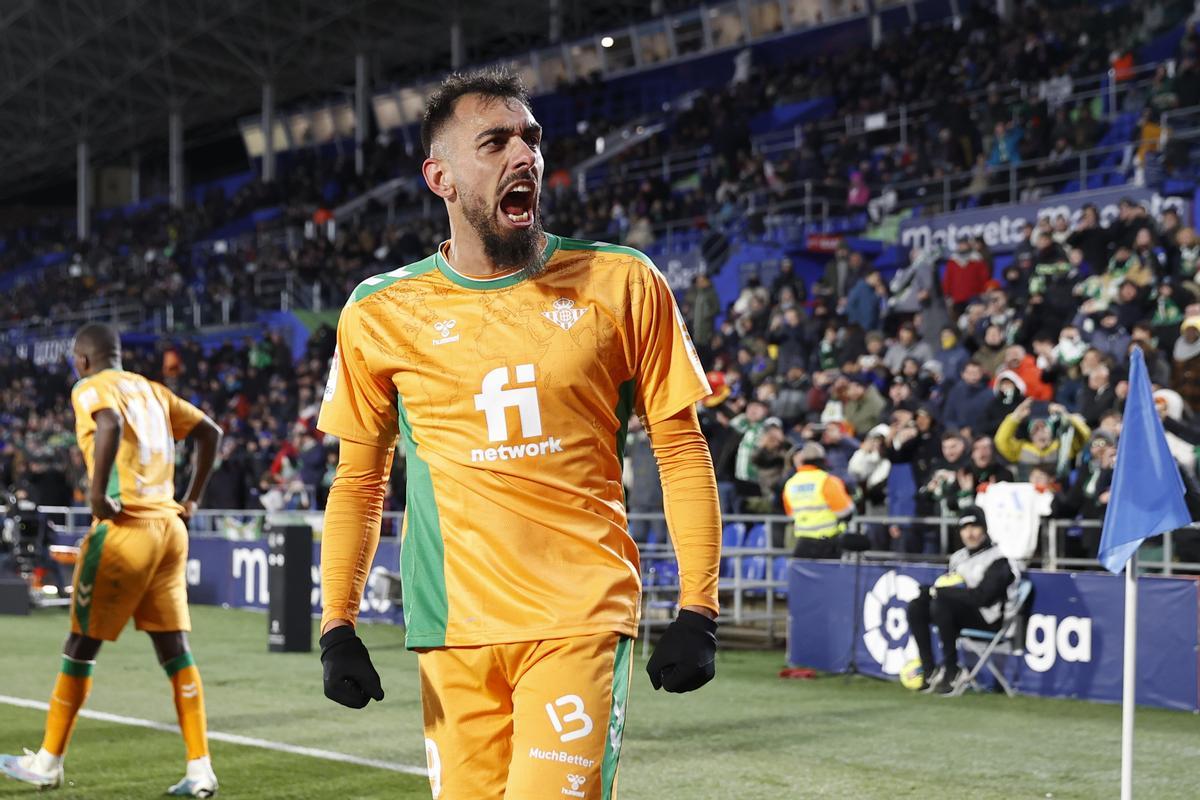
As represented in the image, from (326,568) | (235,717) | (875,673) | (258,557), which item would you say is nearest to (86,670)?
(235,717)

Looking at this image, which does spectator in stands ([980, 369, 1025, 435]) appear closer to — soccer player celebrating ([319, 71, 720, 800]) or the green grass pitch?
the green grass pitch

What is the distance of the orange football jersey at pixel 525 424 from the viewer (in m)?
3.35

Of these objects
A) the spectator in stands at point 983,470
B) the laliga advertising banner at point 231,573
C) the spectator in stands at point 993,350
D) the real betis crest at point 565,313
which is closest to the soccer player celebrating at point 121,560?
the real betis crest at point 565,313

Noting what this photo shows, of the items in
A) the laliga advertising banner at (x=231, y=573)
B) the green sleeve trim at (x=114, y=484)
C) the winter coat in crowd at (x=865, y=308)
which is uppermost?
the winter coat in crowd at (x=865, y=308)

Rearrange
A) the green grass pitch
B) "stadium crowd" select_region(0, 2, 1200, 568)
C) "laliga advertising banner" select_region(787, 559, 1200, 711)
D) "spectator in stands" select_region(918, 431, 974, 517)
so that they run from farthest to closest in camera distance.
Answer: "stadium crowd" select_region(0, 2, 1200, 568) < "spectator in stands" select_region(918, 431, 974, 517) < "laliga advertising banner" select_region(787, 559, 1200, 711) < the green grass pitch

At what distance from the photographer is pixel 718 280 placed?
22.7 meters

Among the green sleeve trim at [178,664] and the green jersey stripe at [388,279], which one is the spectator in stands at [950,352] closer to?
the green sleeve trim at [178,664]

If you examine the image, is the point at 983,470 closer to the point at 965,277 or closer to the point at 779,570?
the point at 779,570

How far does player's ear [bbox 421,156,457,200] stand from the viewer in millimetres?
3531

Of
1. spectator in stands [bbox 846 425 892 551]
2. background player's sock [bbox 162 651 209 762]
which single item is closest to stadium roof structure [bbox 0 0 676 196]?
spectator in stands [bbox 846 425 892 551]

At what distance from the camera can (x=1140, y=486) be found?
253 inches

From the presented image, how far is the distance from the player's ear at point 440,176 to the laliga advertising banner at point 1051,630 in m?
8.08

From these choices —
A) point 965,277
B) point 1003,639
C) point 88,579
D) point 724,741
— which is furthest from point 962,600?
point 965,277

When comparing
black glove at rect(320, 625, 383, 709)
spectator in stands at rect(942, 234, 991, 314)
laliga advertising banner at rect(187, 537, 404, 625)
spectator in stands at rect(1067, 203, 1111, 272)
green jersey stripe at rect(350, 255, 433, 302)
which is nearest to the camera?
black glove at rect(320, 625, 383, 709)
